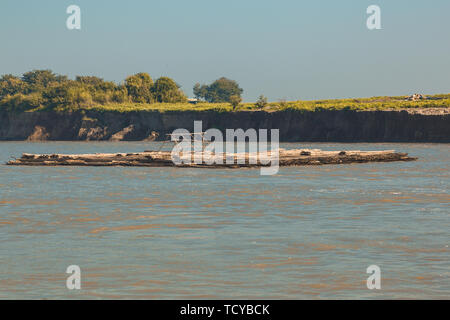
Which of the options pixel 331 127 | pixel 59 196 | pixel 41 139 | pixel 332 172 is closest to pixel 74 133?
pixel 41 139

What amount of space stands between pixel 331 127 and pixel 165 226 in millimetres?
79677

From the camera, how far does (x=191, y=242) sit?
1788 cm

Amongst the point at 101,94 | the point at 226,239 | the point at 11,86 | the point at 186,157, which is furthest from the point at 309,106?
the point at 11,86

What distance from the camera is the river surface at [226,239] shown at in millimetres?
13297

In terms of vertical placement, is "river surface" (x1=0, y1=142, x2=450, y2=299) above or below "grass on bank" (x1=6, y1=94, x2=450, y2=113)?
below

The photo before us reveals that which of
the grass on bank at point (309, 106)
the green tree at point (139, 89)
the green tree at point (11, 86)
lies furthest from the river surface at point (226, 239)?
the green tree at point (11, 86)

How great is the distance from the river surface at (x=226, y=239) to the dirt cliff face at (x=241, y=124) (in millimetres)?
56041

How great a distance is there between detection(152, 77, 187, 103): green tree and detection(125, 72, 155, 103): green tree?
135 centimetres

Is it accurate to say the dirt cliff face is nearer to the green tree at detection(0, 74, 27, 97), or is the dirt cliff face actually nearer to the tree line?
Answer: the tree line

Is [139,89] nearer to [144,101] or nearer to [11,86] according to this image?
[144,101]

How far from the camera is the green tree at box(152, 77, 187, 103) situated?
145750 millimetres

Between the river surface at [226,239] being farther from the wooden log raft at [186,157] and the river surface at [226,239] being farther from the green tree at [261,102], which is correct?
the green tree at [261,102]

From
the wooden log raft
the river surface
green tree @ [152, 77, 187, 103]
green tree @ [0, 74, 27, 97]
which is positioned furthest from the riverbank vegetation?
the river surface

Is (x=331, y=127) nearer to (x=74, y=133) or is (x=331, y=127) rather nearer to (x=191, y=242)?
(x=74, y=133)
